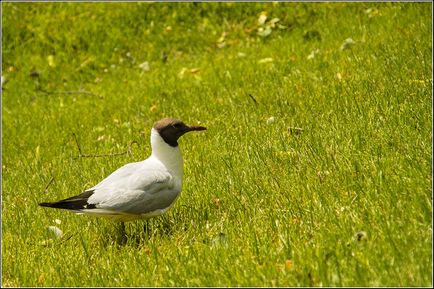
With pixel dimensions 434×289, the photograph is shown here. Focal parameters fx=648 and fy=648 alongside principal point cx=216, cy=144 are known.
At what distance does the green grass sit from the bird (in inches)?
10.1

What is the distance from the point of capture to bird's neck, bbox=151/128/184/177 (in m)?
5.08

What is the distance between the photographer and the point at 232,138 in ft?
22.1

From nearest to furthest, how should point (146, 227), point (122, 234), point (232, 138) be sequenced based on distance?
1. point (146, 227)
2. point (122, 234)
3. point (232, 138)

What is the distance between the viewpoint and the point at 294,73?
27.7ft

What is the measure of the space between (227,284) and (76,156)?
4497 millimetres

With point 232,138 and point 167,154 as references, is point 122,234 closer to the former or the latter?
point 167,154

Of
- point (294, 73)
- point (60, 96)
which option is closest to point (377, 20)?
point (294, 73)

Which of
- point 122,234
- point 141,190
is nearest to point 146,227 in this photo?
point 122,234

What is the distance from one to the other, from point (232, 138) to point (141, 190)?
7.01ft

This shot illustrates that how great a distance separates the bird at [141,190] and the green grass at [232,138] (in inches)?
Result: 10.1

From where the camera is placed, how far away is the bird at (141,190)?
4.70 metres

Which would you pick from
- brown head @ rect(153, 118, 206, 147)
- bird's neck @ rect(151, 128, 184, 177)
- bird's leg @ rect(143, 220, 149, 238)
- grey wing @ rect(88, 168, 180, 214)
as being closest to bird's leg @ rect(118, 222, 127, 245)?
bird's leg @ rect(143, 220, 149, 238)

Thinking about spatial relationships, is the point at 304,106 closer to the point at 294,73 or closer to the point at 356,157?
the point at 294,73

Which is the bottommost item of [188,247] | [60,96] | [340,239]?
[60,96]
